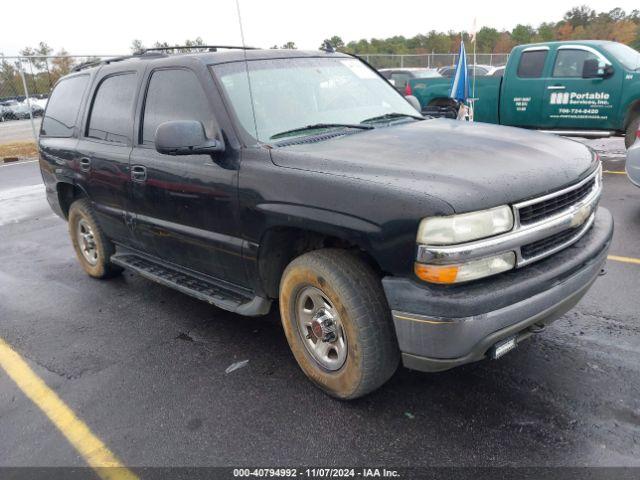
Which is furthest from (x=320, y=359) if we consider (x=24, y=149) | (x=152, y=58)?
(x=24, y=149)

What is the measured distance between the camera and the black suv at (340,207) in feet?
7.88

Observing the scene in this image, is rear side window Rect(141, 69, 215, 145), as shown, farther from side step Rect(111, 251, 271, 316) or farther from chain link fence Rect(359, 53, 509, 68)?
chain link fence Rect(359, 53, 509, 68)

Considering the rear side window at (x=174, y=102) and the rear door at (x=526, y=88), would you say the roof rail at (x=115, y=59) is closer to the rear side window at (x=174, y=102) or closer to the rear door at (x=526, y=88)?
the rear side window at (x=174, y=102)

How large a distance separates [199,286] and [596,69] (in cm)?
839

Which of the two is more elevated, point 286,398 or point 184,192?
point 184,192

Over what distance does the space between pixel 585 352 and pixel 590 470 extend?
109 centimetres

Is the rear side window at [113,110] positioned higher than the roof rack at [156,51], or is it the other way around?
the roof rack at [156,51]

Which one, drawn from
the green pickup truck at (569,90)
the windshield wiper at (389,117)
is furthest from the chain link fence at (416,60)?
the windshield wiper at (389,117)

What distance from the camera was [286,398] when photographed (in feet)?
10.2

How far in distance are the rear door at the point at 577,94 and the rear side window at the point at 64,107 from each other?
26.6 ft

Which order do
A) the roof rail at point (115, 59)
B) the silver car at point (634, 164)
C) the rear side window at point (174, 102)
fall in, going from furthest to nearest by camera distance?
the silver car at point (634, 164) < the roof rail at point (115, 59) < the rear side window at point (174, 102)

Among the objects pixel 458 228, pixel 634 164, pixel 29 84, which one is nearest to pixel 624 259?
pixel 634 164

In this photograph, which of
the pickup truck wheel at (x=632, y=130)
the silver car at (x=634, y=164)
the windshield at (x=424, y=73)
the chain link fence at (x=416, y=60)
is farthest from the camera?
the chain link fence at (x=416, y=60)

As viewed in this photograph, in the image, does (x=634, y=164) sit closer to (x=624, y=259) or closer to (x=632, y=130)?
(x=624, y=259)
